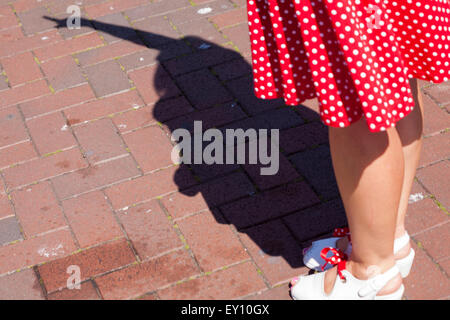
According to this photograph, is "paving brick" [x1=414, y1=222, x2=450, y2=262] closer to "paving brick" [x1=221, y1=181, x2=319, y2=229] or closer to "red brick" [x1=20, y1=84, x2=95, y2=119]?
"paving brick" [x1=221, y1=181, x2=319, y2=229]

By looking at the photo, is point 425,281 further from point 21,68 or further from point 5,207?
point 21,68

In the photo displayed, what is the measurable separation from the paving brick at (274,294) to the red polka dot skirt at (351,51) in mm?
739

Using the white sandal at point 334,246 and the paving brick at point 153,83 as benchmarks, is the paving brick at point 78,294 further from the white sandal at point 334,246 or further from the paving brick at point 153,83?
the paving brick at point 153,83

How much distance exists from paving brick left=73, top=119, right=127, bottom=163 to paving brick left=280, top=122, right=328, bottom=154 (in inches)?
28.6

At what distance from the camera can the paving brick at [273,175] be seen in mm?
2826

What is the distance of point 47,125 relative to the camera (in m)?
3.27

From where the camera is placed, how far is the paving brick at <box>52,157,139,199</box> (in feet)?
9.49

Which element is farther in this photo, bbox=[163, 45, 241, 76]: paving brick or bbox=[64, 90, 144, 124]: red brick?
bbox=[163, 45, 241, 76]: paving brick

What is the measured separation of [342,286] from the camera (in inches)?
86.5

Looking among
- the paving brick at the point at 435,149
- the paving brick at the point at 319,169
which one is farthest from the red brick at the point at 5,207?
the paving brick at the point at 435,149

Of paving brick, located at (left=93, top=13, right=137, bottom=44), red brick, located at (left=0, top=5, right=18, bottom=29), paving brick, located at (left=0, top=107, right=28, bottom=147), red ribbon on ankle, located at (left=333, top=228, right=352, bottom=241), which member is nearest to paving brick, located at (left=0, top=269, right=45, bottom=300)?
paving brick, located at (left=0, top=107, right=28, bottom=147)

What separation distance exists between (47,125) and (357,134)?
185cm

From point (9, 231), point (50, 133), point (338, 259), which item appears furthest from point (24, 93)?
point (338, 259)
